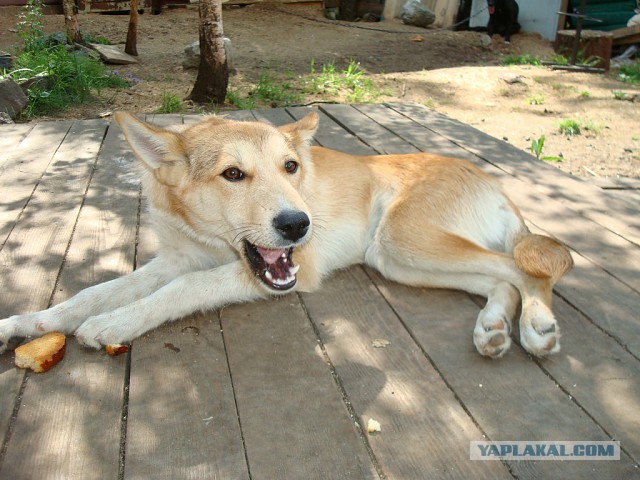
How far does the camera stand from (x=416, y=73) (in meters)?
10.4

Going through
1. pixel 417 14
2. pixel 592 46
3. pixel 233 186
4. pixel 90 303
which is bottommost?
pixel 90 303

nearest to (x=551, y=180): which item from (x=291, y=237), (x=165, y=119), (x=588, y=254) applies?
(x=588, y=254)

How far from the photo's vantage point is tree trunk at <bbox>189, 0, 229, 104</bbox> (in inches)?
278

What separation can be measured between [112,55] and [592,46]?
8591 millimetres

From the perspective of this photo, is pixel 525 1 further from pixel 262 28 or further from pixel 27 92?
pixel 27 92

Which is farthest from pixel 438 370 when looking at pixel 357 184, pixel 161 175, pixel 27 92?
pixel 27 92

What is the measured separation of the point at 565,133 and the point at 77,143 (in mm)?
5625

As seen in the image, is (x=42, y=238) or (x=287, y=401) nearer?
(x=287, y=401)

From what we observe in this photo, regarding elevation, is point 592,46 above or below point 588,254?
above

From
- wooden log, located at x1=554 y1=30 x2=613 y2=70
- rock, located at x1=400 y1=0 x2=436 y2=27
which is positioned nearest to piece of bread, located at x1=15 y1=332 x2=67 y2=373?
wooden log, located at x1=554 y1=30 x2=613 y2=70

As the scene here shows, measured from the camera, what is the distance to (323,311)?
10.3 ft

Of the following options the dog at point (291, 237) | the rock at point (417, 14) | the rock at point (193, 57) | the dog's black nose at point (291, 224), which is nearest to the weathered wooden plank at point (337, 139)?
the dog at point (291, 237)

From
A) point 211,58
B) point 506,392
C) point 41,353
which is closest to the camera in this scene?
point 506,392

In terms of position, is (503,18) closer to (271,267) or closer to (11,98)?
(11,98)
